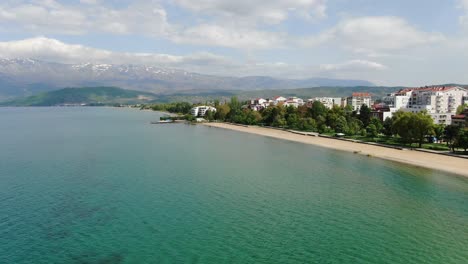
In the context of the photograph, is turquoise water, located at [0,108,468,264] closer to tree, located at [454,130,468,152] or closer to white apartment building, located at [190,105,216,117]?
tree, located at [454,130,468,152]

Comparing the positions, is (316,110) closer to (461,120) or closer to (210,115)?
(461,120)

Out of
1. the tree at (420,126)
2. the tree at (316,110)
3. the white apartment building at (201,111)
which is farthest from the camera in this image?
the white apartment building at (201,111)

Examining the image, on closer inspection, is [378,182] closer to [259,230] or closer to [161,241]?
[259,230]

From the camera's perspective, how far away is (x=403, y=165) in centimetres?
3650

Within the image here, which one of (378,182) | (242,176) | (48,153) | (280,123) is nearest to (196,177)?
(242,176)

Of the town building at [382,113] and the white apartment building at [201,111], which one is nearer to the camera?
the town building at [382,113]

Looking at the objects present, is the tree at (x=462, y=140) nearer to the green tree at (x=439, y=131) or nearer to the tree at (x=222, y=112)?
the green tree at (x=439, y=131)

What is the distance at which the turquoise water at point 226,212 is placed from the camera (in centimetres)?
1570

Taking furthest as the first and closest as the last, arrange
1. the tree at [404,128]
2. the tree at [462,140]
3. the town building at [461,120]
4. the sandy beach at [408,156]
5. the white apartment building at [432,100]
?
the white apartment building at [432,100], the town building at [461,120], the tree at [404,128], the tree at [462,140], the sandy beach at [408,156]

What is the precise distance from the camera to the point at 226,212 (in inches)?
817

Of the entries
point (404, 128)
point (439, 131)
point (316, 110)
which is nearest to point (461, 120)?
point (439, 131)

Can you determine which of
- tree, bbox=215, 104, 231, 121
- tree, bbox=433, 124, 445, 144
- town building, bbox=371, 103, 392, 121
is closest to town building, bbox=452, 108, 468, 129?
tree, bbox=433, 124, 445, 144

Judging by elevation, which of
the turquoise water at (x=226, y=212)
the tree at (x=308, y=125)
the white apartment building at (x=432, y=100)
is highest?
the white apartment building at (x=432, y=100)

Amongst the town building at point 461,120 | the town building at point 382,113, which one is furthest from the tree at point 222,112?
the town building at point 461,120
